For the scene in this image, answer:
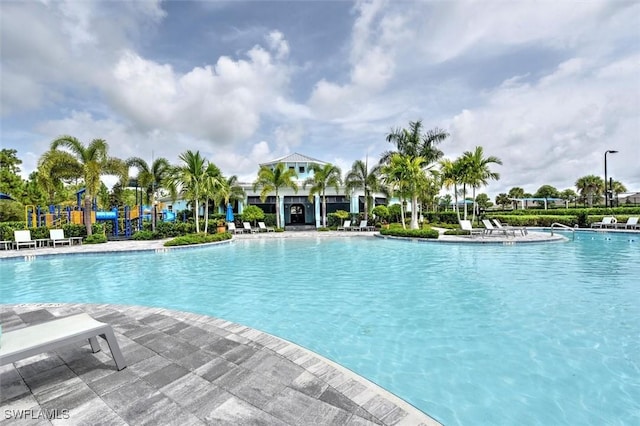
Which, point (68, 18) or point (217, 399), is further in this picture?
point (68, 18)

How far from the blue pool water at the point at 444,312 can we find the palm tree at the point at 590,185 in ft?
145

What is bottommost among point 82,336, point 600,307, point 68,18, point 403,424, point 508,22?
point 600,307

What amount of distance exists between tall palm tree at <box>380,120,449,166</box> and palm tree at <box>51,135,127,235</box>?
68.8 feet

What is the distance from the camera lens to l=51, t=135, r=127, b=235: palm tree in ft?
59.8

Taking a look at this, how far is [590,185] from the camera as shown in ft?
153

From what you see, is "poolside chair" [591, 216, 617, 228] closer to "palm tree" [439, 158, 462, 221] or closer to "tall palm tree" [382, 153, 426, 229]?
"palm tree" [439, 158, 462, 221]

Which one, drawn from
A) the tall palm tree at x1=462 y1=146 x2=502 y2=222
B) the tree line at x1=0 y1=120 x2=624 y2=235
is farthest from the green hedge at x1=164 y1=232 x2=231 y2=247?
the tall palm tree at x1=462 y1=146 x2=502 y2=222

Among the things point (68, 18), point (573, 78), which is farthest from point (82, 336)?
point (573, 78)

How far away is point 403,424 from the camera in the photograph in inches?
94.7

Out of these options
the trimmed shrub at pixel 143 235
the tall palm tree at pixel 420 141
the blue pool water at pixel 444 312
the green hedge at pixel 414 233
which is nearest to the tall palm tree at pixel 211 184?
the trimmed shrub at pixel 143 235

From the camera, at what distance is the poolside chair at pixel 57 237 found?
17359 millimetres

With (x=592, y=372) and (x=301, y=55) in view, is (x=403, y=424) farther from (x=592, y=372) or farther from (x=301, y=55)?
(x=301, y=55)

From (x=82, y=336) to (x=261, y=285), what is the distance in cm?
566

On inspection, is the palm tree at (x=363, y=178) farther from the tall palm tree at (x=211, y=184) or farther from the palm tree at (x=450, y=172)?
the tall palm tree at (x=211, y=184)
